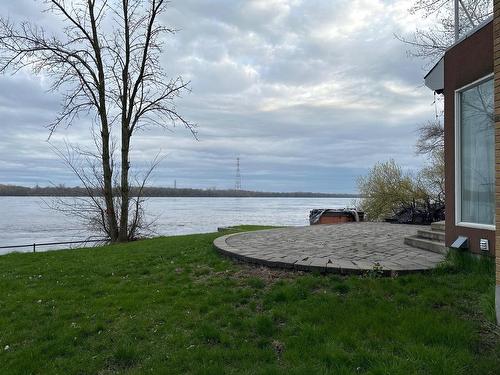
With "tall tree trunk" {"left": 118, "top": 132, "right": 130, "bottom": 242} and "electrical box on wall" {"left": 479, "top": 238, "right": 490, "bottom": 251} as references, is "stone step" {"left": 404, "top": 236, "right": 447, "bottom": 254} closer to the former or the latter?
"electrical box on wall" {"left": 479, "top": 238, "right": 490, "bottom": 251}

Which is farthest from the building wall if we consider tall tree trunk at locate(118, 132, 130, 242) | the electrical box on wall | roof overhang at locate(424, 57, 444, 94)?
tall tree trunk at locate(118, 132, 130, 242)

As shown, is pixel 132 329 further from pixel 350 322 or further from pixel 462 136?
pixel 462 136

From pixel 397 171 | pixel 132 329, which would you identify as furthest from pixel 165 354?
pixel 397 171

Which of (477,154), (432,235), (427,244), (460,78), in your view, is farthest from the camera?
(432,235)

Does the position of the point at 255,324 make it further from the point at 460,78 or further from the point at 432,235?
the point at 432,235

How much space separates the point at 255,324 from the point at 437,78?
16.9 ft

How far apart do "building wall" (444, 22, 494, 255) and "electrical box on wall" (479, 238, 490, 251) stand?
0.05 meters

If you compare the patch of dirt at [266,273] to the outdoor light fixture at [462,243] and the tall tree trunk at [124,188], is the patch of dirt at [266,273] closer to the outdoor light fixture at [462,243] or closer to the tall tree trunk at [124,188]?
the outdoor light fixture at [462,243]

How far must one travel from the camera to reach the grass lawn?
125 inches

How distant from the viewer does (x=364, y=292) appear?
4656 mm

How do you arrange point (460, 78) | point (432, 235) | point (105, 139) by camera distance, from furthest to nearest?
point (105, 139) < point (432, 235) < point (460, 78)

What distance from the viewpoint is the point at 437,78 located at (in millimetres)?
6645

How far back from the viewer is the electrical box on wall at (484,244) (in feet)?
17.0

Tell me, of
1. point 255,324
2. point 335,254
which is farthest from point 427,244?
point 255,324
